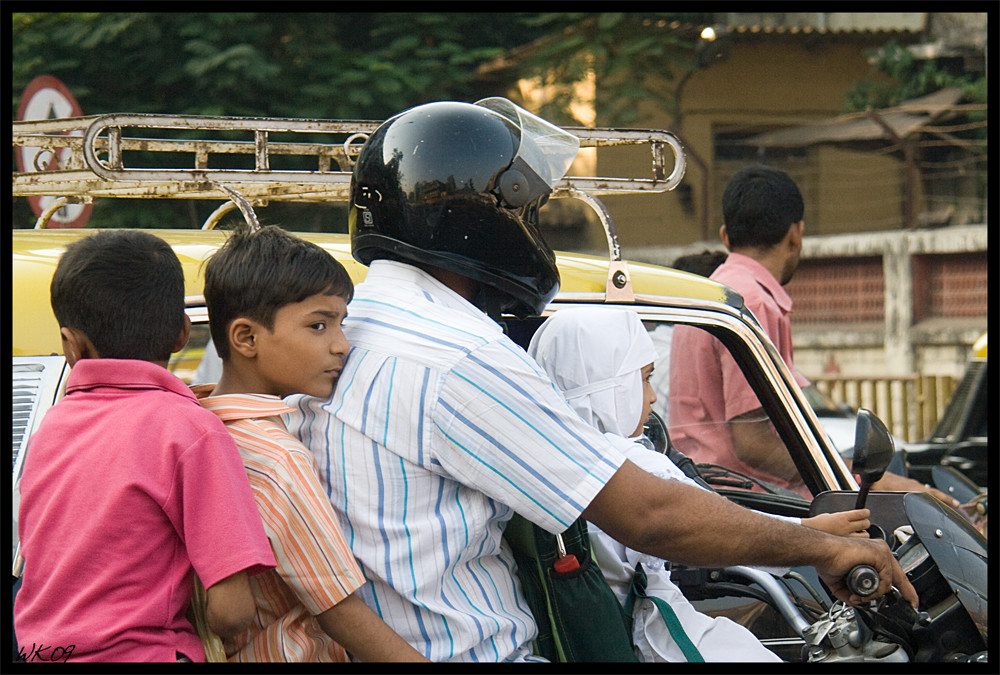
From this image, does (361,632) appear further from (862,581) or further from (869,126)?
(869,126)

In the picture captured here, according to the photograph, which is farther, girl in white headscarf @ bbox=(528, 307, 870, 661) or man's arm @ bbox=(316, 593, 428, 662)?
girl in white headscarf @ bbox=(528, 307, 870, 661)

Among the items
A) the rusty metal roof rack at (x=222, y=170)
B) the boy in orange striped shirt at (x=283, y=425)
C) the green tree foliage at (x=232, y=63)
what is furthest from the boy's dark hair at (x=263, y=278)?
the green tree foliage at (x=232, y=63)

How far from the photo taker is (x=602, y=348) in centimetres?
253

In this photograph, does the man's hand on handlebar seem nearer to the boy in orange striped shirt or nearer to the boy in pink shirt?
the boy in orange striped shirt

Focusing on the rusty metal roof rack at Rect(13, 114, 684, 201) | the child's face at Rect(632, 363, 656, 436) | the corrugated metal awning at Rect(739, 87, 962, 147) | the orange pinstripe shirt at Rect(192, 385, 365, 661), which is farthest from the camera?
the corrugated metal awning at Rect(739, 87, 962, 147)

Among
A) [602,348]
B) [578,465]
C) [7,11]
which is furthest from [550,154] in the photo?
[7,11]

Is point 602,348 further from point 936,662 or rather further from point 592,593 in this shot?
point 936,662

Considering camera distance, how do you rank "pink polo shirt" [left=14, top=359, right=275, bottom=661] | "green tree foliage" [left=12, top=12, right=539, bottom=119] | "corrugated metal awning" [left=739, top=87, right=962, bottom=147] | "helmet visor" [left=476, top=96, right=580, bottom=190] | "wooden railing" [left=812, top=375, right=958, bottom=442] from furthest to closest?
"corrugated metal awning" [left=739, top=87, right=962, bottom=147] < "wooden railing" [left=812, top=375, right=958, bottom=442] < "green tree foliage" [left=12, top=12, right=539, bottom=119] < "helmet visor" [left=476, top=96, right=580, bottom=190] < "pink polo shirt" [left=14, top=359, right=275, bottom=661]

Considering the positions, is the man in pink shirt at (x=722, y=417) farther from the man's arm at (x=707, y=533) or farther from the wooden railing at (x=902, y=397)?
the wooden railing at (x=902, y=397)

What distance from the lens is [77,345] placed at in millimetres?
1868

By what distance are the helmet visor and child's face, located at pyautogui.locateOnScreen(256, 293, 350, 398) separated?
1.70ft

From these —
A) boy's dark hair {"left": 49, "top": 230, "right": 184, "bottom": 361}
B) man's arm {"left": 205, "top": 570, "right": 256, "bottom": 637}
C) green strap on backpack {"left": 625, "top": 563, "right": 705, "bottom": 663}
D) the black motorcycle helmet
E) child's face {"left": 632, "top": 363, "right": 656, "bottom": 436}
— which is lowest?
green strap on backpack {"left": 625, "top": 563, "right": 705, "bottom": 663}

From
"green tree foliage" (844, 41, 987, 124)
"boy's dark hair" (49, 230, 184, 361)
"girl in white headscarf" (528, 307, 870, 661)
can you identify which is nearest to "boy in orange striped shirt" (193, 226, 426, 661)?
"boy's dark hair" (49, 230, 184, 361)

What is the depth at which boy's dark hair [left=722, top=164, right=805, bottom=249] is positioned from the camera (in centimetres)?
424
